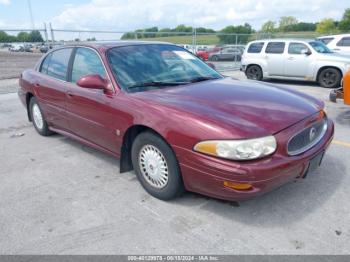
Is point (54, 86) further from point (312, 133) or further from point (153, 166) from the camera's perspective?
point (312, 133)

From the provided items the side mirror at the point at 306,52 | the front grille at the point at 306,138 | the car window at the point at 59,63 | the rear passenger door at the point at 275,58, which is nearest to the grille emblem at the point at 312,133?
the front grille at the point at 306,138

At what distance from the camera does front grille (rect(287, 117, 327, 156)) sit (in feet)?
9.31

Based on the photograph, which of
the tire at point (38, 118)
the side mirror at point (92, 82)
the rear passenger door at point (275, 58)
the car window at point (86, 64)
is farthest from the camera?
the rear passenger door at point (275, 58)

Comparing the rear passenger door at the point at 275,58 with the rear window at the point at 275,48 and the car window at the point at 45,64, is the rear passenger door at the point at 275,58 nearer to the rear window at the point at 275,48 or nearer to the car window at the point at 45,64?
the rear window at the point at 275,48

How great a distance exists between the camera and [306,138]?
9.92 ft

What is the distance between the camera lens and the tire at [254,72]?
39.1 ft

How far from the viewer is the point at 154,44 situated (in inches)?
169

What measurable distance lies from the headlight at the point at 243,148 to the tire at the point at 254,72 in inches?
383

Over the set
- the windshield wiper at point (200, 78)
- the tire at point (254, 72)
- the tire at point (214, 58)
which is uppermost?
the windshield wiper at point (200, 78)

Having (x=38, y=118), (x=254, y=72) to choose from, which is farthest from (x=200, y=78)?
(x=254, y=72)

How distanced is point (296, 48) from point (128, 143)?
30.0 feet

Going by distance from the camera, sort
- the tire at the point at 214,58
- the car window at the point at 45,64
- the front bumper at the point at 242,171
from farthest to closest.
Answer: the tire at the point at 214,58
the car window at the point at 45,64
the front bumper at the point at 242,171

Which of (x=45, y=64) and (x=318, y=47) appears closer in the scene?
(x=45, y=64)

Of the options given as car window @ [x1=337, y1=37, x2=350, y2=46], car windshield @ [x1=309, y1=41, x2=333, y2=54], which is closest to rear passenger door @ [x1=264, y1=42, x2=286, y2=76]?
car windshield @ [x1=309, y1=41, x2=333, y2=54]
